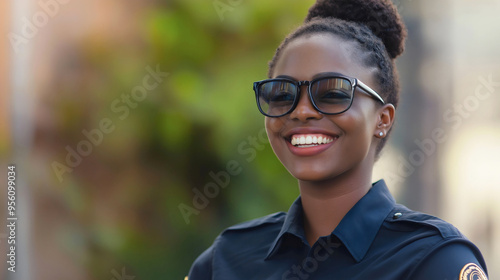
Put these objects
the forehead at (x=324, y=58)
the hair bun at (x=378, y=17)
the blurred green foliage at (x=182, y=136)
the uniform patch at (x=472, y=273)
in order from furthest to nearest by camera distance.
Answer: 1. the blurred green foliage at (x=182, y=136)
2. the hair bun at (x=378, y=17)
3. the forehead at (x=324, y=58)
4. the uniform patch at (x=472, y=273)

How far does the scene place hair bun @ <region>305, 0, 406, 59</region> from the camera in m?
1.69

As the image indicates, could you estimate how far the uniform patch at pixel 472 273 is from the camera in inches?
50.8

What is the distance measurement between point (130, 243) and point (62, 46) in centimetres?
101

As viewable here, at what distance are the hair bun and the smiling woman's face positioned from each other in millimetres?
175

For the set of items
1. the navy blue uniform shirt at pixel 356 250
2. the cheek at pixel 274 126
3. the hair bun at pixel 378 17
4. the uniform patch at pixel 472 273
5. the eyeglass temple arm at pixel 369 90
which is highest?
the hair bun at pixel 378 17

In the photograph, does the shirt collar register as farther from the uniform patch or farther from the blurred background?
the blurred background

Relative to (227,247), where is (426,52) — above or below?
above

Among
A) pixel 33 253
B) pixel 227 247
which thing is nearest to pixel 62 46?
pixel 33 253

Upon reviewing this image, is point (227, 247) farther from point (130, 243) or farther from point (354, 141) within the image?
point (130, 243)

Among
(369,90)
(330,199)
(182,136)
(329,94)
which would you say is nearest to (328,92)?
(329,94)

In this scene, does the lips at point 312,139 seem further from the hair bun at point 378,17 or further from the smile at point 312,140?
the hair bun at point 378,17

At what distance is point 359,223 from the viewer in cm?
150

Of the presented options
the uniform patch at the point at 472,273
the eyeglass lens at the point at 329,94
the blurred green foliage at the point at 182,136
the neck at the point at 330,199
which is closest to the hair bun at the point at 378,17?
the eyeglass lens at the point at 329,94

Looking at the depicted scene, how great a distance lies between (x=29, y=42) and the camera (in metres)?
3.00
